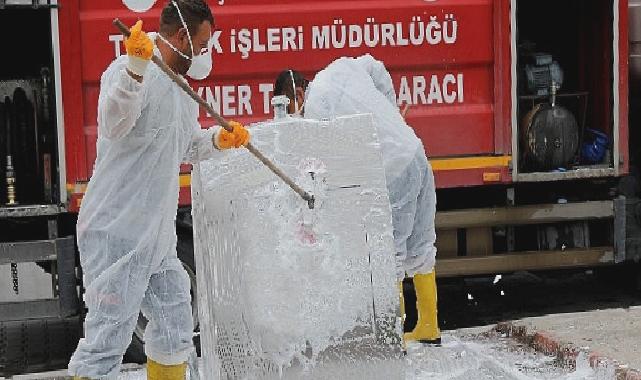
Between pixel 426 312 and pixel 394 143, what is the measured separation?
3.00ft

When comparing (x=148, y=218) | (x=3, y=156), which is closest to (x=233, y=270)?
(x=148, y=218)

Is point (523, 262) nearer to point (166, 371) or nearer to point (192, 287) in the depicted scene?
point (192, 287)

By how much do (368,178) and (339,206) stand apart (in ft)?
0.49

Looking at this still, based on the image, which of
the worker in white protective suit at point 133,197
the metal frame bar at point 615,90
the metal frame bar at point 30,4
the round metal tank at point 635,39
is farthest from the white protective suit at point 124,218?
the round metal tank at point 635,39

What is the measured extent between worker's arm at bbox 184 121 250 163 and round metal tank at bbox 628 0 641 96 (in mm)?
3478

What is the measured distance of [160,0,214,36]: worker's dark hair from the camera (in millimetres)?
3811

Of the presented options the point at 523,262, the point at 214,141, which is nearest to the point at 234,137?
the point at 214,141

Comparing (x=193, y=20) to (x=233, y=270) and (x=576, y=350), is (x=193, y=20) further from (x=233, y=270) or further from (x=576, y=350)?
(x=576, y=350)

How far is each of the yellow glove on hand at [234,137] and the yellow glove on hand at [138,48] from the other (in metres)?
0.46

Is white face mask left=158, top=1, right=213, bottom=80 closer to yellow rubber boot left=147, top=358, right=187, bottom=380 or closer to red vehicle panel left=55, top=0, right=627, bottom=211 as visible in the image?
yellow rubber boot left=147, top=358, right=187, bottom=380

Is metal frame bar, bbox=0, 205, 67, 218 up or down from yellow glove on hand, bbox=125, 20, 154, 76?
down

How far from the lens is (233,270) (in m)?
3.93

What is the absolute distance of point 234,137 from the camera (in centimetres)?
383

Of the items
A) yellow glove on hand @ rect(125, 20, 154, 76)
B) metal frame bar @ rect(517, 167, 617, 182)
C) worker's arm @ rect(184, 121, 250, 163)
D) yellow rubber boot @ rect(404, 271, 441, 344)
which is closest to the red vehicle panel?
metal frame bar @ rect(517, 167, 617, 182)
